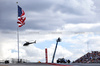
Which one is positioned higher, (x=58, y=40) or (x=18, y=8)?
(x=18, y=8)

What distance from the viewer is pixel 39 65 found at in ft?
82.8

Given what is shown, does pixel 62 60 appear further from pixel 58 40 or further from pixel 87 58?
pixel 87 58

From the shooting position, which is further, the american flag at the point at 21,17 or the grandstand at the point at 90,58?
the grandstand at the point at 90,58

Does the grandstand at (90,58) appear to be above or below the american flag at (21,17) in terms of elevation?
below

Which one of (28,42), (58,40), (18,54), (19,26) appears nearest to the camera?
(18,54)

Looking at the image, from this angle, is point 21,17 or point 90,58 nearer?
point 21,17

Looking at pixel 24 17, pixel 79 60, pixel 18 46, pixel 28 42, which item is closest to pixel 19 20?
pixel 24 17

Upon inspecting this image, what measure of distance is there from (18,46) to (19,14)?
7.52m

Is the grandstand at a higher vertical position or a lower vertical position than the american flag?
lower

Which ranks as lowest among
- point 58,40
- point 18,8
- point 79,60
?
point 79,60

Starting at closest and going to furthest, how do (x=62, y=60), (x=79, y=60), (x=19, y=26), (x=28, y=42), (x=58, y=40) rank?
(x=19, y=26) → (x=28, y=42) → (x=62, y=60) → (x=58, y=40) → (x=79, y=60)

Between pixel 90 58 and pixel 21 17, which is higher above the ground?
pixel 21 17

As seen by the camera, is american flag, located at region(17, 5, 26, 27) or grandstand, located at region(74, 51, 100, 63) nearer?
american flag, located at region(17, 5, 26, 27)

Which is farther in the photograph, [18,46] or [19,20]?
[19,20]
